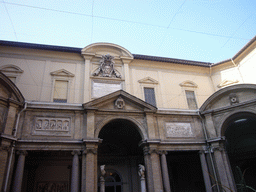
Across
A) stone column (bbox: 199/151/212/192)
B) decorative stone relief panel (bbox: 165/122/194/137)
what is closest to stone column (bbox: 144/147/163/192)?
decorative stone relief panel (bbox: 165/122/194/137)

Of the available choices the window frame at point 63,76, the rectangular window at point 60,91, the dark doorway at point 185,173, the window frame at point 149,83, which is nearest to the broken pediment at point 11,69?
the window frame at point 63,76

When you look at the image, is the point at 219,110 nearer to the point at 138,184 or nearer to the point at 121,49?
the point at 138,184

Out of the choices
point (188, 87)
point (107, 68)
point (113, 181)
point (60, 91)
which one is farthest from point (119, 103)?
point (188, 87)

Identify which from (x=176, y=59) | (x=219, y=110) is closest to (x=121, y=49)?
(x=176, y=59)

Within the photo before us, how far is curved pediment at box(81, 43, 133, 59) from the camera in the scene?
19.4 metres

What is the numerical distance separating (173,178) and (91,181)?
8298 mm

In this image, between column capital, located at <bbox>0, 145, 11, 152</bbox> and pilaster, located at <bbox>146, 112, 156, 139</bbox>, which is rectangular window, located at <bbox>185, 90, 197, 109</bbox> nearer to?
pilaster, located at <bbox>146, 112, 156, 139</bbox>

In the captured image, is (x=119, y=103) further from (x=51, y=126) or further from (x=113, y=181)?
(x=113, y=181)

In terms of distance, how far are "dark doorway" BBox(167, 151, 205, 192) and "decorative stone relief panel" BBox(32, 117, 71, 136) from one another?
8.63 meters

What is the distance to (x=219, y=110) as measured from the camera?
15.1m

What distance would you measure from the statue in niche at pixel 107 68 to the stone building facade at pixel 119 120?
0.09 meters

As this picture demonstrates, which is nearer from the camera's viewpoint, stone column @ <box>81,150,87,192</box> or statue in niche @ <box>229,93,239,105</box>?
stone column @ <box>81,150,87,192</box>

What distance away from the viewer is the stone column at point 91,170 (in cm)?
1180

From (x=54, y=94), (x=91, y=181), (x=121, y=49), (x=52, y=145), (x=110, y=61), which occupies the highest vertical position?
(x=121, y=49)
